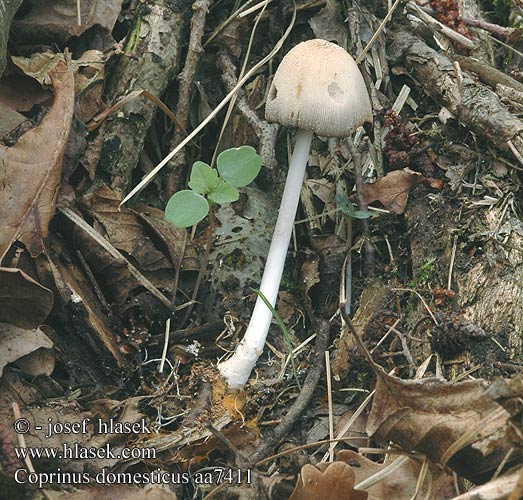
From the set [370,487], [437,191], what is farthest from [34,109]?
[370,487]

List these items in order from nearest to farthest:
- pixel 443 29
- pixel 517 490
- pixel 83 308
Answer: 1. pixel 517 490
2. pixel 83 308
3. pixel 443 29

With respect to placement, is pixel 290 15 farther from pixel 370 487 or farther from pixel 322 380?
pixel 370 487

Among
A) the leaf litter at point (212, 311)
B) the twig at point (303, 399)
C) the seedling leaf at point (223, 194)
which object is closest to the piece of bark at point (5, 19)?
the leaf litter at point (212, 311)

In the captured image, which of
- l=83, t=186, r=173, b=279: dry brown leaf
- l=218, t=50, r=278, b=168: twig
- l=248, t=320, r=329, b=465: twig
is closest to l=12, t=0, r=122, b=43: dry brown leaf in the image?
l=218, t=50, r=278, b=168: twig

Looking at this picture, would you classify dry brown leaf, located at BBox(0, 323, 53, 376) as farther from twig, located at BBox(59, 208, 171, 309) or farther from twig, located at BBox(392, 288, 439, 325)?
twig, located at BBox(392, 288, 439, 325)

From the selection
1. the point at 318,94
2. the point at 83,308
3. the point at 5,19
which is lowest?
the point at 83,308

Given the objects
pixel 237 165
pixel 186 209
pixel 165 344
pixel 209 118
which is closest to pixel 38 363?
pixel 165 344

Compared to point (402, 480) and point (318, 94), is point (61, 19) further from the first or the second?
point (402, 480)
